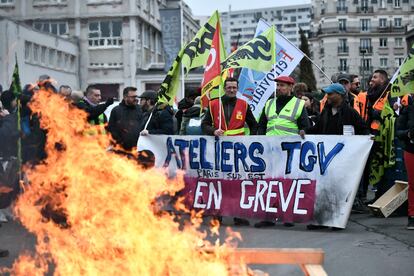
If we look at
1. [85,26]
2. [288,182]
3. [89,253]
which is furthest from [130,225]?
[85,26]

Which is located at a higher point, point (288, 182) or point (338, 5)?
point (338, 5)

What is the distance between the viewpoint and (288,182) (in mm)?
7863

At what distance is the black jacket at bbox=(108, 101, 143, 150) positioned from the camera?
8.89 meters

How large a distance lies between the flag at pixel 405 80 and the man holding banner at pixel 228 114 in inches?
79.8

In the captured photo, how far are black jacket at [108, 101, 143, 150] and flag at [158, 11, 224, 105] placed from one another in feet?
1.98

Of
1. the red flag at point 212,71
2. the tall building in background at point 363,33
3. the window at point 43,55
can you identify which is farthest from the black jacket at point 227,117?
the tall building in background at point 363,33

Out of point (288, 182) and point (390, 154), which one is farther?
point (390, 154)

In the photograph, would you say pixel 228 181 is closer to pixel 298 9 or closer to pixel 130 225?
pixel 130 225

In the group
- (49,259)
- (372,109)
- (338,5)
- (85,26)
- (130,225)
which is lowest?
(49,259)

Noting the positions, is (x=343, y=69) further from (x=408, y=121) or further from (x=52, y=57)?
(x=408, y=121)

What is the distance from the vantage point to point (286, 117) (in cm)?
806

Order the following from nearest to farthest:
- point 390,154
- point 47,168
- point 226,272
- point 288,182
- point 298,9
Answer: point 226,272, point 47,168, point 288,182, point 390,154, point 298,9

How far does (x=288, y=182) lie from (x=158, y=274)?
Answer: 3961mm


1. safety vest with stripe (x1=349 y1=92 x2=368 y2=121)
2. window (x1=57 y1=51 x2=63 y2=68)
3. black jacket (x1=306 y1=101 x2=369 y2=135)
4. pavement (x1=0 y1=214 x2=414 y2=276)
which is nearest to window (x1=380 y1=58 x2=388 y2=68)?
window (x1=57 y1=51 x2=63 y2=68)
